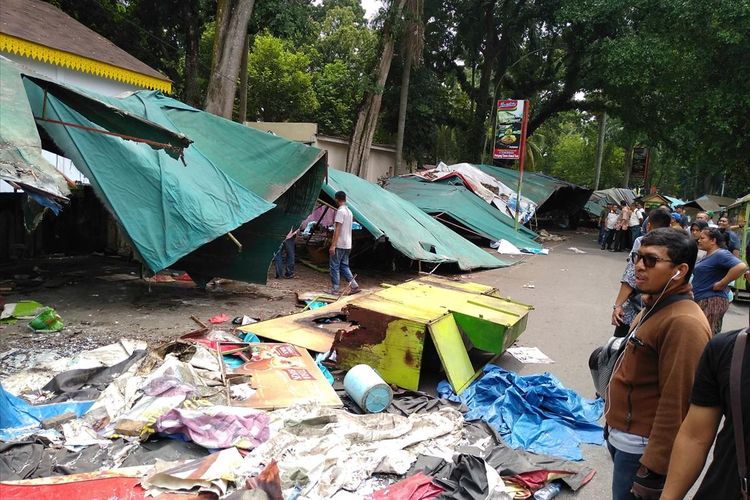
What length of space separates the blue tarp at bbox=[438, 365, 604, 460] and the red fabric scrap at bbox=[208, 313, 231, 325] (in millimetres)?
3233

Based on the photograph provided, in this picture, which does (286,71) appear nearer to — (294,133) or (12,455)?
(294,133)

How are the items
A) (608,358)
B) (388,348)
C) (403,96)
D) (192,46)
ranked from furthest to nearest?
(403,96) → (192,46) → (388,348) → (608,358)

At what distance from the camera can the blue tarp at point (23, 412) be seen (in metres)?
3.70

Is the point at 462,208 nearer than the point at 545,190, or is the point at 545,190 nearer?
the point at 462,208

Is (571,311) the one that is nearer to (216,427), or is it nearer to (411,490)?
(411,490)

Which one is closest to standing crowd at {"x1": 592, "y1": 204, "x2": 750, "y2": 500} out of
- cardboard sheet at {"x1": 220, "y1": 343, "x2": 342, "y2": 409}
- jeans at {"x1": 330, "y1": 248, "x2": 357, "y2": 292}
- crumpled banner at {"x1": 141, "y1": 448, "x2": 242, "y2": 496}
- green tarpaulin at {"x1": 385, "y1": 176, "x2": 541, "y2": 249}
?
crumpled banner at {"x1": 141, "y1": 448, "x2": 242, "y2": 496}

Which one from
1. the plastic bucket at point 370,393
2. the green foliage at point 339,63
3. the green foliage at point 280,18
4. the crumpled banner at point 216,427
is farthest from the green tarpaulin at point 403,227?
the green foliage at point 339,63

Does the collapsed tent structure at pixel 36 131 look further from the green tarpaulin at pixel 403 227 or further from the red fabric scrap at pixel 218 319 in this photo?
the green tarpaulin at pixel 403 227

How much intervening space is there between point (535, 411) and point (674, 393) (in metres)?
2.75

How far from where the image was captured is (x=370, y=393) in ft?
14.8

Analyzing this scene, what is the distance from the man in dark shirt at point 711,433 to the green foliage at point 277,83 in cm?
2336

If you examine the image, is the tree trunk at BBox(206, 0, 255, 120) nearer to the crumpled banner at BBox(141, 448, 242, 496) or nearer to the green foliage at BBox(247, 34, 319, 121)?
the crumpled banner at BBox(141, 448, 242, 496)

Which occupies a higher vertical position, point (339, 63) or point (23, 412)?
point (339, 63)

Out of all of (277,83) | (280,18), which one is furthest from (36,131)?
(277,83)
